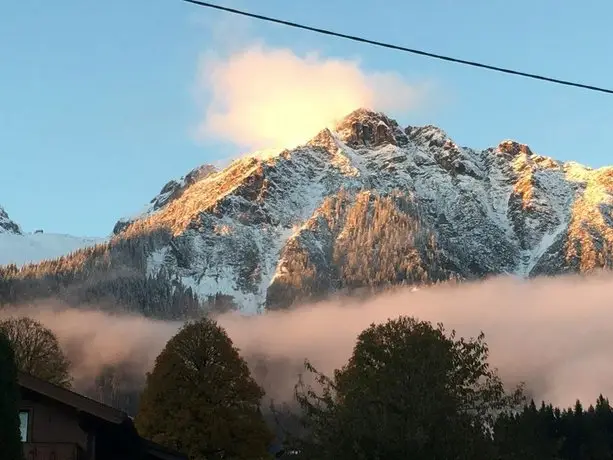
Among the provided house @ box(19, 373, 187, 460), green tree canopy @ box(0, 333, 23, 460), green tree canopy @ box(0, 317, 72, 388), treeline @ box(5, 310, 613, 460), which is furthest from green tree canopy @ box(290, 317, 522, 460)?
green tree canopy @ box(0, 317, 72, 388)

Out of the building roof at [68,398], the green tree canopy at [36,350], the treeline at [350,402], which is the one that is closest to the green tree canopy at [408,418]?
the treeline at [350,402]

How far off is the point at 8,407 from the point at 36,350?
43873 millimetres

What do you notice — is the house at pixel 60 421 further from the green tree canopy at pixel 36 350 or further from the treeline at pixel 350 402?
the green tree canopy at pixel 36 350

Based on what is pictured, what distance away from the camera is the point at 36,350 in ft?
199

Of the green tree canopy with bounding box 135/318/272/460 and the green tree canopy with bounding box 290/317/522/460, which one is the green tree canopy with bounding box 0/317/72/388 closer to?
the green tree canopy with bounding box 135/318/272/460

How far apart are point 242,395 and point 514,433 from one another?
26.3 meters

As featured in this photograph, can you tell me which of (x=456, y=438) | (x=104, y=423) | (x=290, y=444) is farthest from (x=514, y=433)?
(x=104, y=423)

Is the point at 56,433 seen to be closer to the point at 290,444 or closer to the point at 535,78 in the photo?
the point at 290,444

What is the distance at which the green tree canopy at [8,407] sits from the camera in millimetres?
18016

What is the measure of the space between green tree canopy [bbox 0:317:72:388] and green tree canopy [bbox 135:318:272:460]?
9.73m

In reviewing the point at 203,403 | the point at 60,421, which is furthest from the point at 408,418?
the point at 203,403

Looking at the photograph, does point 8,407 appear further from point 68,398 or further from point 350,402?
point 350,402

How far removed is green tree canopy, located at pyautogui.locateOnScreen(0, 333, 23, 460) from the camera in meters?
18.0

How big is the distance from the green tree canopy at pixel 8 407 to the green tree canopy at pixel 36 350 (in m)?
37.9
